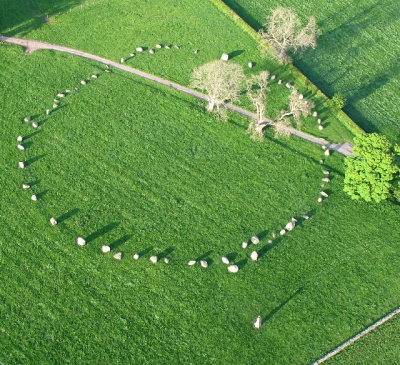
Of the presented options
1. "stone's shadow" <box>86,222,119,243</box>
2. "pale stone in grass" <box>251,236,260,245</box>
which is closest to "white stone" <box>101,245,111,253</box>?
"stone's shadow" <box>86,222,119,243</box>

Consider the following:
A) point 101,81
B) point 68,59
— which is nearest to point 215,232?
point 101,81

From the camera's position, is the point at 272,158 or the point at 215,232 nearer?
the point at 215,232

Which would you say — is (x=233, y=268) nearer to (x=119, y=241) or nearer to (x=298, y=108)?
(x=119, y=241)

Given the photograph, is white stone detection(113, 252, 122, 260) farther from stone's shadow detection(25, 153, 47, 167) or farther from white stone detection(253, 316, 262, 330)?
stone's shadow detection(25, 153, 47, 167)

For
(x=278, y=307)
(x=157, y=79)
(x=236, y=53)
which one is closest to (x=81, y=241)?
(x=278, y=307)

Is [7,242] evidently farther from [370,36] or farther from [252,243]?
[370,36]

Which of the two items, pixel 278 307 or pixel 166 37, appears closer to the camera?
pixel 278 307
